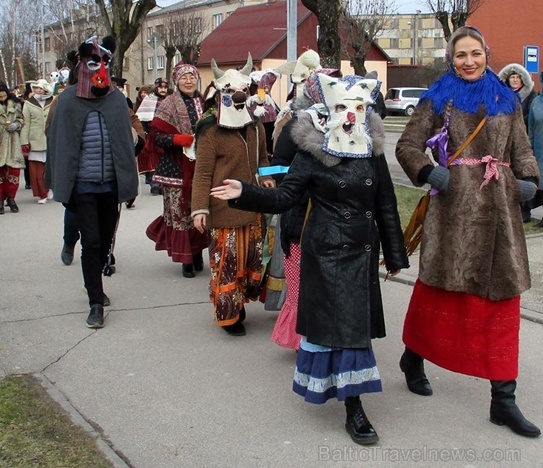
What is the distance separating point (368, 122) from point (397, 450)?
1.66m

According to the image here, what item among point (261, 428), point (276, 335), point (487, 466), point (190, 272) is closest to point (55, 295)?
point (190, 272)

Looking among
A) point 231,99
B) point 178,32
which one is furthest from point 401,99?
point 231,99

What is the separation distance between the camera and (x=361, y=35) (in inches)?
1905

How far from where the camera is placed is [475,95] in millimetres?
4367

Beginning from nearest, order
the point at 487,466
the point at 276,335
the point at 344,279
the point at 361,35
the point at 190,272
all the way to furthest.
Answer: the point at 487,466
the point at 344,279
the point at 276,335
the point at 190,272
the point at 361,35

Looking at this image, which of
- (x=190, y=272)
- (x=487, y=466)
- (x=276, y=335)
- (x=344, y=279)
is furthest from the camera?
(x=190, y=272)

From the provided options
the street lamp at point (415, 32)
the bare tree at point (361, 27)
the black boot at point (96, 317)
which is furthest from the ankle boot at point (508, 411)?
the street lamp at point (415, 32)

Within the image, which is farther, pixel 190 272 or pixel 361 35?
pixel 361 35

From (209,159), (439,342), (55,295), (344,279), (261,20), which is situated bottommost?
(55,295)

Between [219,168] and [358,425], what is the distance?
95.3 inches

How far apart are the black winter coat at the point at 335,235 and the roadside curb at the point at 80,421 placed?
43.9 inches

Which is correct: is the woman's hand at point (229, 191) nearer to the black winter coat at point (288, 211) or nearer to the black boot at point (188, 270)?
→ the black winter coat at point (288, 211)

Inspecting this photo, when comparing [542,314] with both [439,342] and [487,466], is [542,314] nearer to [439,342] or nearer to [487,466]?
[439,342]

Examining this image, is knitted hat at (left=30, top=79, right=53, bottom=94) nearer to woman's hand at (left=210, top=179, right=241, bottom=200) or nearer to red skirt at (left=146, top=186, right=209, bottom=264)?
red skirt at (left=146, top=186, right=209, bottom=264)
